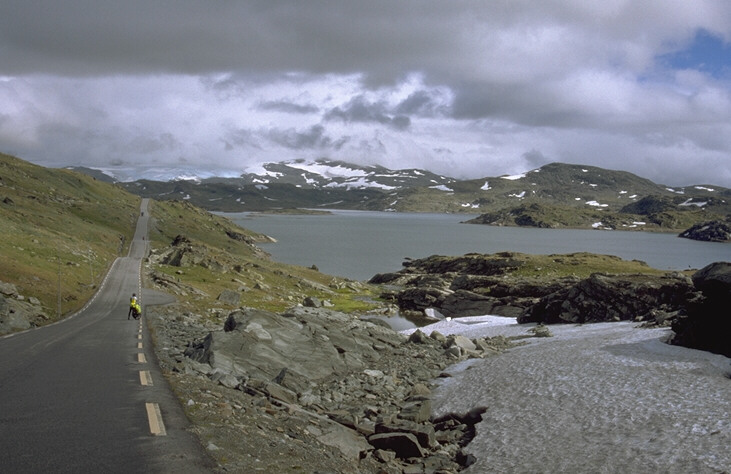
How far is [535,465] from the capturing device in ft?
58.5

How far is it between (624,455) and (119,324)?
113 ft

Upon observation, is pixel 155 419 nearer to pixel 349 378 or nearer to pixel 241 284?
pixel 349 378

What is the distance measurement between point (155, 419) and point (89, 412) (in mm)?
2166

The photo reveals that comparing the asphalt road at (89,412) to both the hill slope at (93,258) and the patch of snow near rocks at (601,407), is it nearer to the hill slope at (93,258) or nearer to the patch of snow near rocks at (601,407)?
the patch of snow near rocks at (601,407)

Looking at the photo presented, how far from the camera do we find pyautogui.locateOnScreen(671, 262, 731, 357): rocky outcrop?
27.5 m

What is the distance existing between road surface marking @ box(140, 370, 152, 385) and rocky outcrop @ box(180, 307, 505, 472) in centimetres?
186

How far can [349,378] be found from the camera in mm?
29016

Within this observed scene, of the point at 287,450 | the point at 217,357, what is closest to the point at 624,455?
the point at 287,450

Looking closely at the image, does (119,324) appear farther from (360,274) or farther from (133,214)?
(133,214)

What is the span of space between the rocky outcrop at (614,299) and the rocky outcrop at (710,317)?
46.3 feet

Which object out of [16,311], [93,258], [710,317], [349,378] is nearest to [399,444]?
[349,378]

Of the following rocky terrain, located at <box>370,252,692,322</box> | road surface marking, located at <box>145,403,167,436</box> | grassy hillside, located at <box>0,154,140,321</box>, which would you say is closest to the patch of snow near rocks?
road surface marking, located at <box>145,403,167,436</box>

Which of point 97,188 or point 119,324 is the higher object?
point 97,188

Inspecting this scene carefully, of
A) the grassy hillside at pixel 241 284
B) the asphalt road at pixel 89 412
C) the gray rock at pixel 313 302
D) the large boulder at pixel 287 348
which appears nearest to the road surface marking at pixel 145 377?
the asphalt road at pixel 89 412
